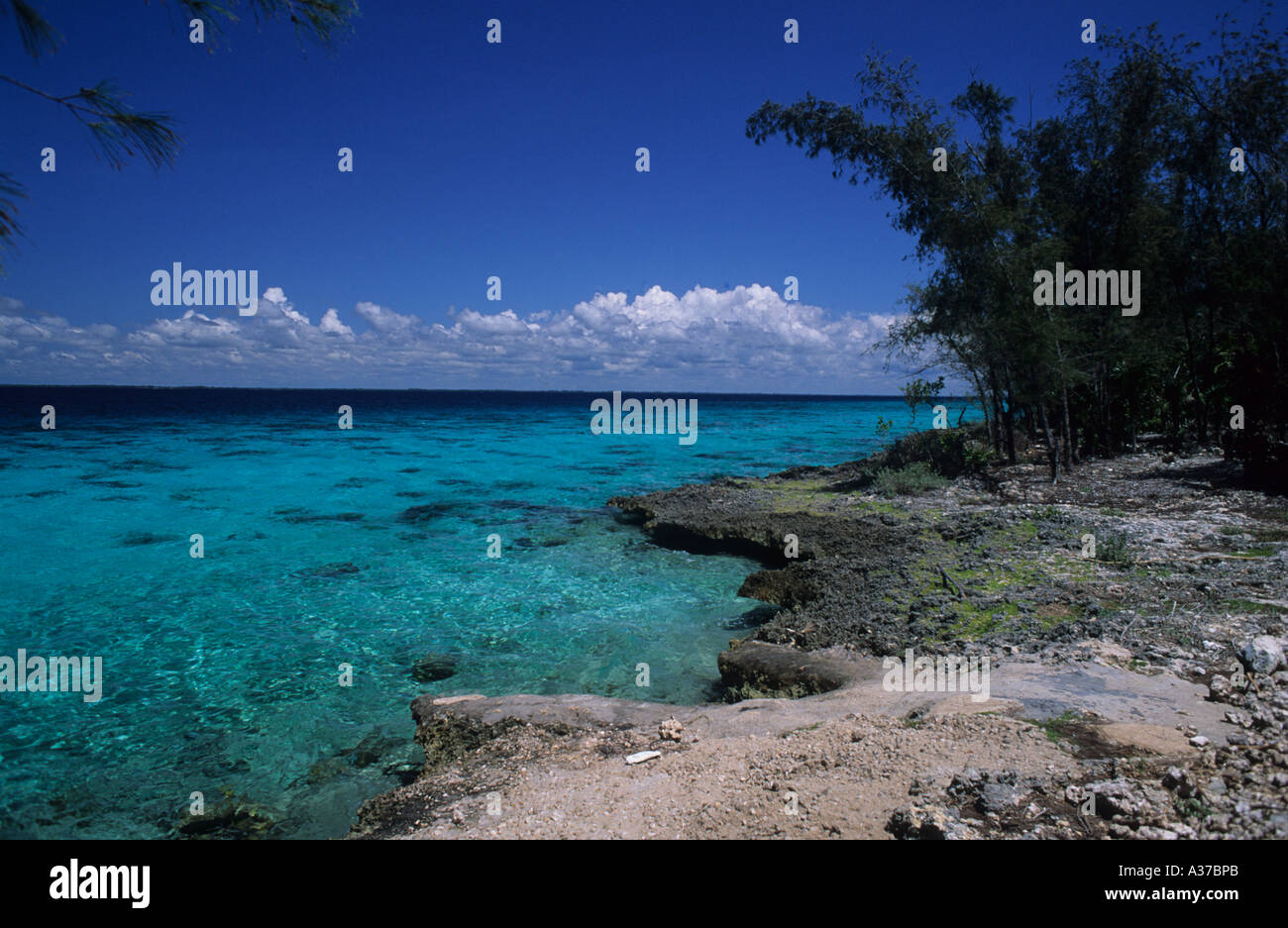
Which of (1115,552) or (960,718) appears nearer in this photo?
(960,718)

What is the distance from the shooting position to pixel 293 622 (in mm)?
12500

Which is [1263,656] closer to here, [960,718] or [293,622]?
[960,718]

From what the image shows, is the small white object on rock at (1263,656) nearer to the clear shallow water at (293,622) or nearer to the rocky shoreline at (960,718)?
the rocky shoreline at (960,718)

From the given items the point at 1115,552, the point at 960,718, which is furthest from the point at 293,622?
the point at 1115,552

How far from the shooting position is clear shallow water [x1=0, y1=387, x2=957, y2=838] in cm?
749

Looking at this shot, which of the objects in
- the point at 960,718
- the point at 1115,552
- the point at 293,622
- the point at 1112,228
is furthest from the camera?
the point at 1112,228

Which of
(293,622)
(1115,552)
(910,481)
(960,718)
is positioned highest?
(910,481)

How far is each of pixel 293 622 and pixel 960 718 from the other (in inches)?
466

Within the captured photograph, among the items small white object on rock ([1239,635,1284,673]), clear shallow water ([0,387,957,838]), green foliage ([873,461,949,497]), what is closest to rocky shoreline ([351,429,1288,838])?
small white object on rock ([1239,635,1284,673])

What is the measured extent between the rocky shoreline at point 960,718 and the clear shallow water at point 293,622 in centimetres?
168

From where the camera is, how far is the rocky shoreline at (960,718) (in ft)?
14.0

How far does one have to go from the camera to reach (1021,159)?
19516 millimetres

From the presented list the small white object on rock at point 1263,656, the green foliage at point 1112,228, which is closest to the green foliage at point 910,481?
the green foliage at point 1112,228
